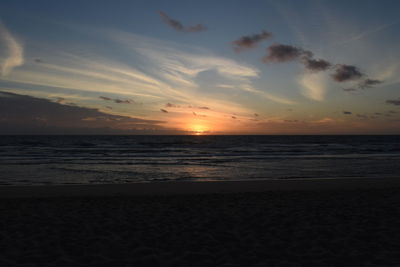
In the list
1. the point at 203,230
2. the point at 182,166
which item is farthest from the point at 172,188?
the point at 182,166

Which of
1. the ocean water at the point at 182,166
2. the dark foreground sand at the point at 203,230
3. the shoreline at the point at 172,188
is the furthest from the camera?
the ocean water at the point at 182,166

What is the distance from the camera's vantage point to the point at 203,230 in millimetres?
6512

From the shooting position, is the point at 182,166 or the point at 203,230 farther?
the point at 182,166

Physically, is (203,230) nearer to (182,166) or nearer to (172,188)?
(172,188)

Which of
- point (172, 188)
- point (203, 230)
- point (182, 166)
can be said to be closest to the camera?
point (203, 230)

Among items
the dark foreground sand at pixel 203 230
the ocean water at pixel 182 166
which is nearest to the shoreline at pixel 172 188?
the dark foreground sand at pixel 203 230

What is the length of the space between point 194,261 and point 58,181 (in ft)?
43.7

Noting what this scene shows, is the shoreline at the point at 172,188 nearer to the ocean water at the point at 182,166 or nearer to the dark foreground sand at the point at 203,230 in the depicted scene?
the dark foreground sand at the point at 203,230

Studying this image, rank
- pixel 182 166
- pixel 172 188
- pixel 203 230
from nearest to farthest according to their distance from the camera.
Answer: pixel 203 230 < pixel 172 188 < pixel 182 166

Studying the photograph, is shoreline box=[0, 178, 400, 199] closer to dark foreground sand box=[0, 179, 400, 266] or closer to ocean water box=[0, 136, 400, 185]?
dark foreground sand box=[0, 179, 400, 266]

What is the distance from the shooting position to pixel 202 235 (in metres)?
6.16

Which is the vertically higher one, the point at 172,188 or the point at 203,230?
the point at 203,230

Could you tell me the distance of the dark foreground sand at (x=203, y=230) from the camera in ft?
16.4

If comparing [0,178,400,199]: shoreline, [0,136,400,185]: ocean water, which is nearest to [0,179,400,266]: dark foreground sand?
[0,178,400,199]: shoreline
